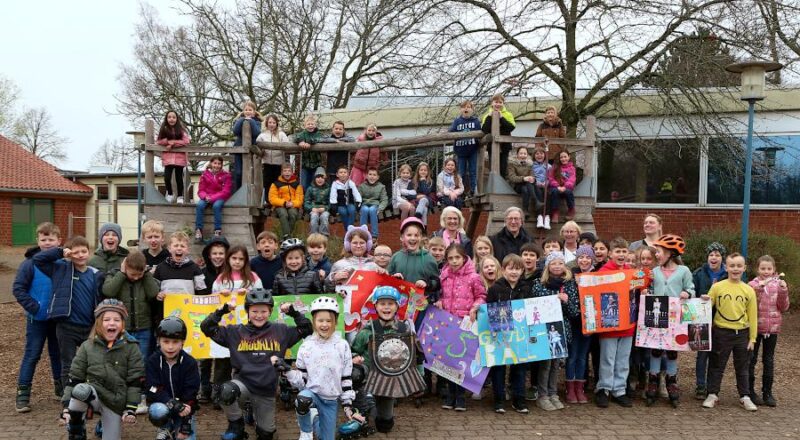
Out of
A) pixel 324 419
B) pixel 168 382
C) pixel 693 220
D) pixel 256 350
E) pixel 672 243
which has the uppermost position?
pixel 693 220

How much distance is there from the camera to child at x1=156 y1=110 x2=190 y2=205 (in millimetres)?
10375

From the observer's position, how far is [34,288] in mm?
6324

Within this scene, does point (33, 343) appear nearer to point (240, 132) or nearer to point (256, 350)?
point (256, 350)

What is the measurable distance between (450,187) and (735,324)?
469cm

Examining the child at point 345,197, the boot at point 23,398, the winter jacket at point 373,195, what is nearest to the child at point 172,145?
the child at point 345,197

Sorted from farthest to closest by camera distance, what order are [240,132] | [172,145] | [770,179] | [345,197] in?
[770,179] → [240,132] → [172,145] → [345,197]

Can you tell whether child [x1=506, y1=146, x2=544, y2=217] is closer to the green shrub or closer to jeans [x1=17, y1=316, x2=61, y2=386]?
the green shrub

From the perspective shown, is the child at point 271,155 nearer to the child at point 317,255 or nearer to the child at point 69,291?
the child at point 317,255

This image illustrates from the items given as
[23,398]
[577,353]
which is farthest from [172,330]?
[577,353]

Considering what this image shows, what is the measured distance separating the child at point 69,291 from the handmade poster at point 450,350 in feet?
10.6

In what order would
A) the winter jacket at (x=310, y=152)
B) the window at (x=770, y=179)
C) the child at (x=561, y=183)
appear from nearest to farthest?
the child at (x=561, y=183) < the winter jacket at (x=310, y=152) < the window at (x=770, y=179)

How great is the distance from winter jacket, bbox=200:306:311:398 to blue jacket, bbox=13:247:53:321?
1.86 metres

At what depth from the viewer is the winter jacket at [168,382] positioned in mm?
5309

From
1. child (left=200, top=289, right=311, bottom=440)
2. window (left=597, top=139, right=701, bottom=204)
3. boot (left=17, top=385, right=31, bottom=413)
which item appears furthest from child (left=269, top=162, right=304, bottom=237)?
window (left=597, top=139, right=701, bottom=204)
